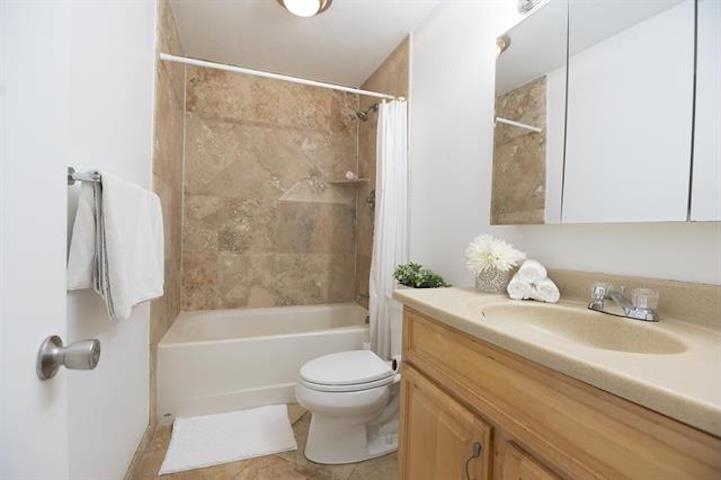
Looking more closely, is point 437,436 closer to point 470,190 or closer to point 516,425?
point 516,425


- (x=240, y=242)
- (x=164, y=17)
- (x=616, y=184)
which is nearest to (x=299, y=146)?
(x=240, y=242)

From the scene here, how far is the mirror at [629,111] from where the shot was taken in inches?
32.0

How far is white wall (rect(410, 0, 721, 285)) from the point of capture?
2.75 ft

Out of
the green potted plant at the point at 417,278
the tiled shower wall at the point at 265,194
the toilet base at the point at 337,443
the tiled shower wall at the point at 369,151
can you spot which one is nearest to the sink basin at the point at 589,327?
the green potted plant at the point at 417,278

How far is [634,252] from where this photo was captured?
0.91 meters

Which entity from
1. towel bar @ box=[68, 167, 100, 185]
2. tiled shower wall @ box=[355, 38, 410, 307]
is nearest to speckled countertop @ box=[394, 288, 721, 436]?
towel bar @ box=[68, 167, 100, 185]

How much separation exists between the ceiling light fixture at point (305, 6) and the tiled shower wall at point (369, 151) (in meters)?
0.63

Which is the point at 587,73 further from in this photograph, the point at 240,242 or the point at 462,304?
the point at 240,242

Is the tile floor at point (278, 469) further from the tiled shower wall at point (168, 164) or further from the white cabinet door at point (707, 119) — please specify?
the white cabinet door at point (707, 119)

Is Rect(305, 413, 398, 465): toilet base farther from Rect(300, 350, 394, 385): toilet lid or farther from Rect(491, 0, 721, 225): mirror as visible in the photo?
Rect(491, 0, 721, 225): mirror

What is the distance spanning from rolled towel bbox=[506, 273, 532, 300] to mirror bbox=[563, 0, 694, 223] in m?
0.27

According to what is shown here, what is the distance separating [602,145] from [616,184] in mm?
137

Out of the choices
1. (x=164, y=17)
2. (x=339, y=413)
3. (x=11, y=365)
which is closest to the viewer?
(x=11, y=365)

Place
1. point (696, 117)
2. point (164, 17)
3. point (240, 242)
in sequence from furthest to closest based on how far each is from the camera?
point (240, 242) < point (164, 17) < point (696, 117)
